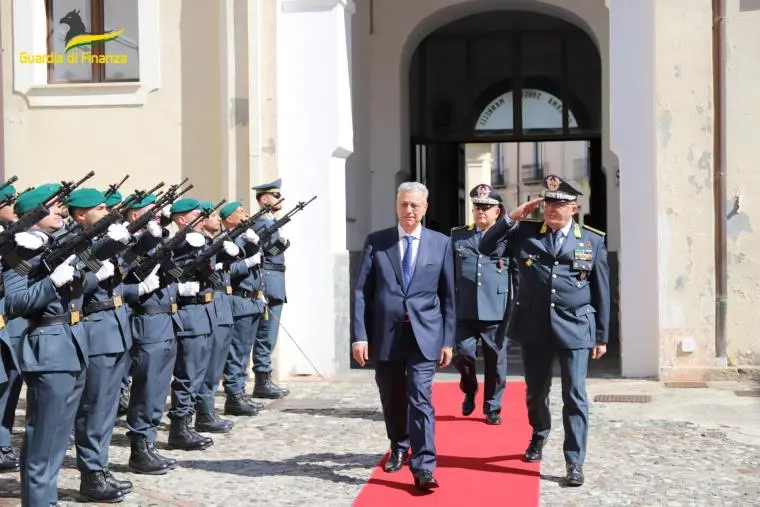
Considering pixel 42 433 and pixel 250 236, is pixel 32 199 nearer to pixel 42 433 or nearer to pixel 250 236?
pixel 42 433

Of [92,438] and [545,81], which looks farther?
[545,81]

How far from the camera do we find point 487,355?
942 cm

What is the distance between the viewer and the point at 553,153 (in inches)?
1415

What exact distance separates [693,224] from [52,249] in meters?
7.17

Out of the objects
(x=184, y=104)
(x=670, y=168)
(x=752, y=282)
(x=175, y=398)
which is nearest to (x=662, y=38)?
(x=670, y=168)

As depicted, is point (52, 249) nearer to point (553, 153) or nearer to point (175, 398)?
point (175, 398)

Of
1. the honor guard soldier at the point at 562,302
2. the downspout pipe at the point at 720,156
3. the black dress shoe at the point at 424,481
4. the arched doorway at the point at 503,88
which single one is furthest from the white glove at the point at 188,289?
the arched doorway at the point at 503,88

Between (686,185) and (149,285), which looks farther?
(686,185)

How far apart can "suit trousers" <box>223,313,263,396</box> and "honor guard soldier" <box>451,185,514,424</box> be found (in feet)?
6.15

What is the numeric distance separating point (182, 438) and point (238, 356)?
1678 mm

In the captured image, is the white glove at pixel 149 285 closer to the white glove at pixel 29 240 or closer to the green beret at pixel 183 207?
the green beret at pixel 183 207

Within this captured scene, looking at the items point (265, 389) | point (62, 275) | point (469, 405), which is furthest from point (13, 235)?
point (265, 389)

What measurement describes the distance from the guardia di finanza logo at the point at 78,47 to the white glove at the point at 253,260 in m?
4.31

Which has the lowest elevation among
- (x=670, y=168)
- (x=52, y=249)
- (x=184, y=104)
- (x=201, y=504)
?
(x=201, y=504)
